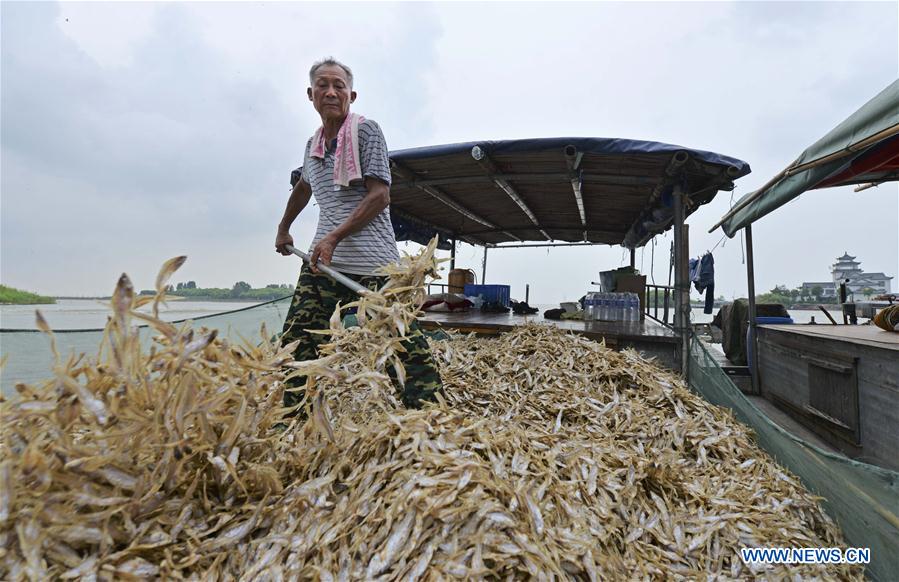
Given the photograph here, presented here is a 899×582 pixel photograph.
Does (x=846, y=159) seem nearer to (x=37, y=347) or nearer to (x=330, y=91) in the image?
(x=330, y=91)

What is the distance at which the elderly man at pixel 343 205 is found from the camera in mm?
2613

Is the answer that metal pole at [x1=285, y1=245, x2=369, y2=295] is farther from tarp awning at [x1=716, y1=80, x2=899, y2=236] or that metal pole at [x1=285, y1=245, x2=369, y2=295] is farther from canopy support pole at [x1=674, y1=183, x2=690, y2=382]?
canopy support pole at [x1=674, y1=183, x2=690, y2=382]

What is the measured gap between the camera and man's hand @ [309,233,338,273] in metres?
2.42

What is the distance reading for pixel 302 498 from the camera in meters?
1.29

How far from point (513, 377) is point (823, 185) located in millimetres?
4886

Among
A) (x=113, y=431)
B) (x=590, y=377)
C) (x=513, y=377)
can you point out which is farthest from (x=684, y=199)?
(x=113, y=431)

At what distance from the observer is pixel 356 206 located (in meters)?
2.72

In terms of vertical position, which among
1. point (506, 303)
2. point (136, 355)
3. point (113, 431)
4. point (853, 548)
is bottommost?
point (853, 548)

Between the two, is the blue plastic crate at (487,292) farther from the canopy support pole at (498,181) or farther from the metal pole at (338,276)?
the metal pole at (338,276)

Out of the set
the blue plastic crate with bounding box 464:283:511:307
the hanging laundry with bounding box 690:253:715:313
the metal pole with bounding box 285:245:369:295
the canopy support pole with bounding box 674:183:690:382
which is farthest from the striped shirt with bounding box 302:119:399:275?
the hanging laundry with bounding box 690:253:715:313

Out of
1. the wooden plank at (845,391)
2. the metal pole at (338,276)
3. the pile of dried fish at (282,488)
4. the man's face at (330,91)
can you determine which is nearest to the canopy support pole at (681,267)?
the wooden plank at (845,391)

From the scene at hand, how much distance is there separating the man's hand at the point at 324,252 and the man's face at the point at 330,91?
901mm

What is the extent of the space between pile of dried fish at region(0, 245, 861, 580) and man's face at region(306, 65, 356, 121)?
1404mm

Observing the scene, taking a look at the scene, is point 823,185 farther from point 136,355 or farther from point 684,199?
point 136,355
